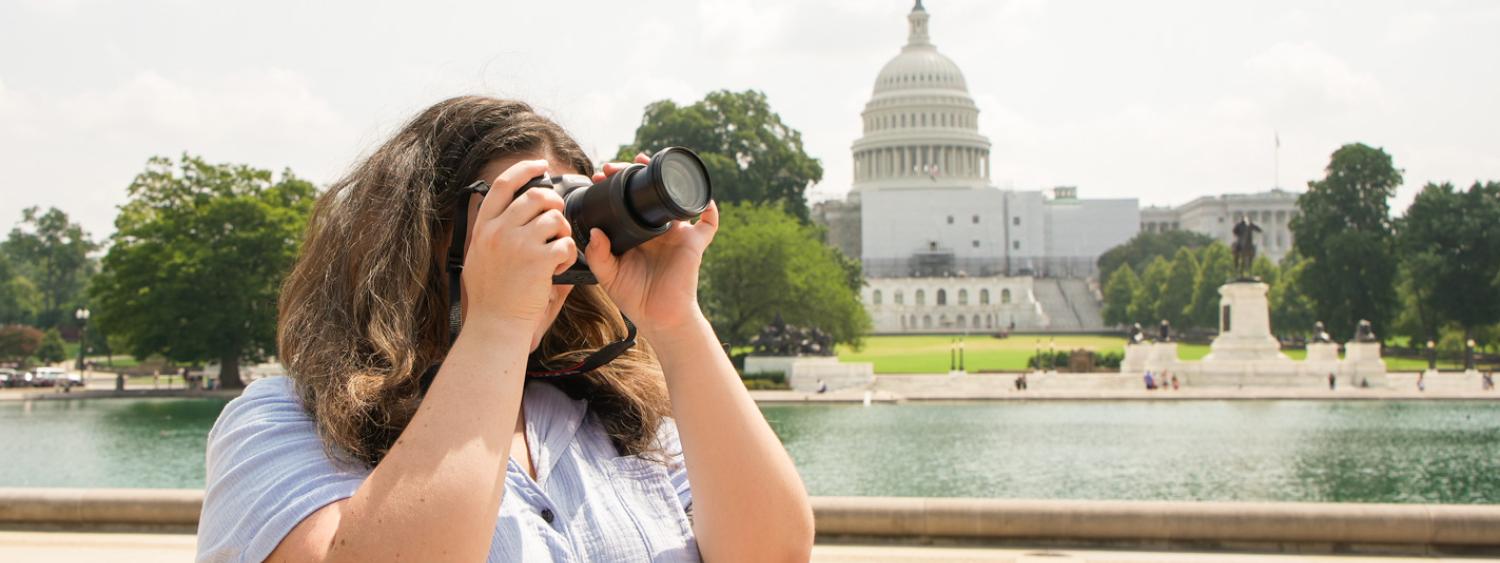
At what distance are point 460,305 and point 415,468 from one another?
0.33 meters

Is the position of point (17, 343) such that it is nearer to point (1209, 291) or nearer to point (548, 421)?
point (1209, 291)

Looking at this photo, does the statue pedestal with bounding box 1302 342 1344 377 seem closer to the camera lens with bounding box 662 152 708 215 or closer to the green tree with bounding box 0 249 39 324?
the camera lens with bounding box 662 152 708 215

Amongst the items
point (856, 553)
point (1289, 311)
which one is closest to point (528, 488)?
point (856, 553)

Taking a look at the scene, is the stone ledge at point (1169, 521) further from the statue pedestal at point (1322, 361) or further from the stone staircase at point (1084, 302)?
the stone staircase at point (1084, 302)

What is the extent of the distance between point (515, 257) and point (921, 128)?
111460 millimetres

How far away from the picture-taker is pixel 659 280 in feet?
6.48

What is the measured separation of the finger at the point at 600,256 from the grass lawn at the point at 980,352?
43.8 meters

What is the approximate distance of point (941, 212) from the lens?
10894 cm

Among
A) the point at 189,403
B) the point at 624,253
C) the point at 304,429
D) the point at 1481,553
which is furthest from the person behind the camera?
the point at 189,403

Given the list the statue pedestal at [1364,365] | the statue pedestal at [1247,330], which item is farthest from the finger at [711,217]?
the statue pedestal at [1247,330]

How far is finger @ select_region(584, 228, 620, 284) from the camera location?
187 centimetres

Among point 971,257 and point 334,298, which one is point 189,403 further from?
point 971,257

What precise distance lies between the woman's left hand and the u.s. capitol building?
99670 millimetres

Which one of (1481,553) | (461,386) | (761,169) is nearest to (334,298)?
(461,386)
